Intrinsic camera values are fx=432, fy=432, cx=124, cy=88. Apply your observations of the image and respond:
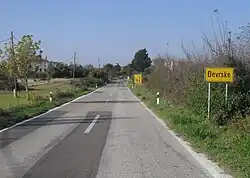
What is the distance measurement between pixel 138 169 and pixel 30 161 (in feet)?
8.29

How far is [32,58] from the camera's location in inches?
1474

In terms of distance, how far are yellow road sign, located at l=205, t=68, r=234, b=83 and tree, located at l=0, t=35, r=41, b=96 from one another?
23807 mm

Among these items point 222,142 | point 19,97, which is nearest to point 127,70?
point 19,97

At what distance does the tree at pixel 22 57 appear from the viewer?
3681 cm

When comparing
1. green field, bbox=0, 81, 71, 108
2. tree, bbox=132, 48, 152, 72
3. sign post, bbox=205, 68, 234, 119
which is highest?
tree, bbox=132, 48, 152, 72

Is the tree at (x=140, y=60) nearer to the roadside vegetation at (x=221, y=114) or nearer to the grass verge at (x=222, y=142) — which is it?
the roadside vegetation at (x=221, y=114)

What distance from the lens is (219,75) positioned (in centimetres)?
1642

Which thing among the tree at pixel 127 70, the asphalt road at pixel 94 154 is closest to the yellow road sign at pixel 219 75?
the asphalt road at pixel 94 154

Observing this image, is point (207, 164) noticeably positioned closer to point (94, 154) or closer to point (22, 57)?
point (94, 154)

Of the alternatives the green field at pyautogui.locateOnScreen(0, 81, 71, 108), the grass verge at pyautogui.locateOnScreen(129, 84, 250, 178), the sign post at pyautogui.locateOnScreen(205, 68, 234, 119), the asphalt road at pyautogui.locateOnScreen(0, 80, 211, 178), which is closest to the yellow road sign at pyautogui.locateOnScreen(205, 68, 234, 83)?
the sign post at pyautogui.locateOnScreen(205, 68, 234, 119)

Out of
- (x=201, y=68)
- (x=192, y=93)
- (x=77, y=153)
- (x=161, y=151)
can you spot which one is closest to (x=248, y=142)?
(x=161, y=151)

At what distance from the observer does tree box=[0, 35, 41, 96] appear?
121ft

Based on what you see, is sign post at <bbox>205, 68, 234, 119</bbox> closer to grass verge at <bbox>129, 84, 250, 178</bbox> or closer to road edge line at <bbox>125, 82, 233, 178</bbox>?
grass verge at <bbox>129, 84, 250, 178</bbox>

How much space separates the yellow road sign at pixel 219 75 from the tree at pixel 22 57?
23807 mm
